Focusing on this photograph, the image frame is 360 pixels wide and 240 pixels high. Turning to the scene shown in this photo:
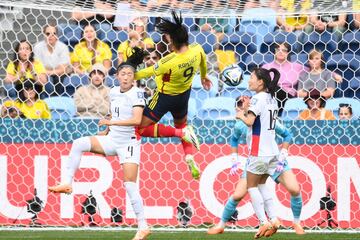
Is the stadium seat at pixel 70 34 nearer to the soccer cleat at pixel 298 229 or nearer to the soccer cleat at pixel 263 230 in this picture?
the soccer cleat at pixel 298 229

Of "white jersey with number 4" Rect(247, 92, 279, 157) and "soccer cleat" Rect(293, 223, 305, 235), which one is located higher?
"white jersey with number 4" Rect(247, 92, 279, 157)

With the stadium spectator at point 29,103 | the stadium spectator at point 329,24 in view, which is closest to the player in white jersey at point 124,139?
the stadium spectator at point 29,103

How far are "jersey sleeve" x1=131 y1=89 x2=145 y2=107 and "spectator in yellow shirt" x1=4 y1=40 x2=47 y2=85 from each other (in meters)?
2.69

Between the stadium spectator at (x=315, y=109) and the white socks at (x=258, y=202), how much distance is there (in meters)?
1.99

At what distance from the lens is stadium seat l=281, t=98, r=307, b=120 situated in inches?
533

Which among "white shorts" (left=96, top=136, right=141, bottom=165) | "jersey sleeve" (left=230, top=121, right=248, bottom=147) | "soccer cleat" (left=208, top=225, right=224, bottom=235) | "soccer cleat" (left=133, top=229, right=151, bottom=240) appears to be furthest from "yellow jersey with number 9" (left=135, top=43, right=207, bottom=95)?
"soccer cleat" (left=133, top=229, right=151, bottom=240)

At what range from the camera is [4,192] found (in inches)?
524

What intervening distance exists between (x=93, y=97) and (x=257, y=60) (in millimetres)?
2006

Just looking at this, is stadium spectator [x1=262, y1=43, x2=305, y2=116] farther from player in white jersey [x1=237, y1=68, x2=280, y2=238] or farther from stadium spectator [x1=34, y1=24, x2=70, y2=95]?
stadium spectator [x1=34, y1=24, x2=70, y2=95]

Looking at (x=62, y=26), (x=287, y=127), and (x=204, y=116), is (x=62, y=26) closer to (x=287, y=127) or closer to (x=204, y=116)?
(x=204, y=116)

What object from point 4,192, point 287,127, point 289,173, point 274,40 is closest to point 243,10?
point 274,40

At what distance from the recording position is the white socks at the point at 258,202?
11.5 m

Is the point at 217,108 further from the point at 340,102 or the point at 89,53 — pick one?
the point at 89,53

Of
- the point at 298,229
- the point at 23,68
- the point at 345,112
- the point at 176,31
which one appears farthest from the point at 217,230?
the point at 23,68
